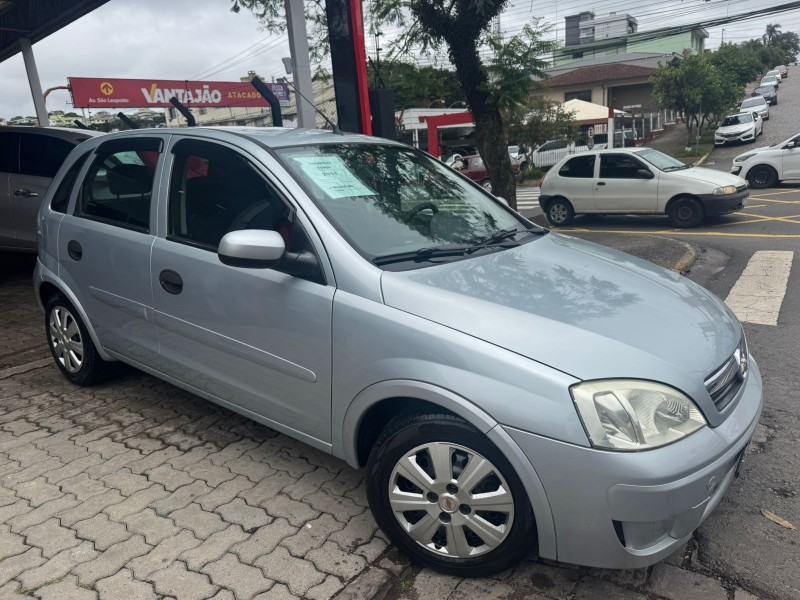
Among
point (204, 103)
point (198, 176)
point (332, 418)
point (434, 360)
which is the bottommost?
point (332, 418)

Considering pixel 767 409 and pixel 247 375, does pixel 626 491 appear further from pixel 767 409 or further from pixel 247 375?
pixel 767 409

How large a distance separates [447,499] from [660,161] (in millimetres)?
11430

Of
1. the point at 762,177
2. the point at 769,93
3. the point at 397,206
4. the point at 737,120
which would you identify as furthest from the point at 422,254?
the point at 769,93

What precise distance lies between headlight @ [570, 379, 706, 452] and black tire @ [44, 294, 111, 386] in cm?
337

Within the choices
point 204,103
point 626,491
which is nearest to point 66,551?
point 626,491

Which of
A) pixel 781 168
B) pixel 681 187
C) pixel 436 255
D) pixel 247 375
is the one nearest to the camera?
pixel 436 255

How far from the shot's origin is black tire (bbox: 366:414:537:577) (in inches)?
88.5

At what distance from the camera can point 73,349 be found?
432 centimetres

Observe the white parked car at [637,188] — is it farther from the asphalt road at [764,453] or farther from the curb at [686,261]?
the curb at [686,261]

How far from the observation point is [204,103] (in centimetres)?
2577

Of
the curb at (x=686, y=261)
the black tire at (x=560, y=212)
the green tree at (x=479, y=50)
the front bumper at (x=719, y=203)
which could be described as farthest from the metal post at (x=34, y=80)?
the front bumper at (x=719, y=203)

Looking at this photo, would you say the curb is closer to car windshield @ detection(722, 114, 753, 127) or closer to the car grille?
the car grille

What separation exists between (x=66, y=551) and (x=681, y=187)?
11269mm

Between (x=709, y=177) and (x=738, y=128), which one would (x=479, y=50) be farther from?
(x=738, y=128)
